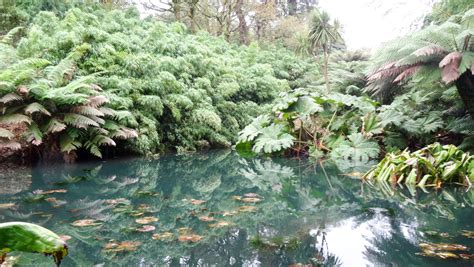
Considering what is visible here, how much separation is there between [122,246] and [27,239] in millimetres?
1445

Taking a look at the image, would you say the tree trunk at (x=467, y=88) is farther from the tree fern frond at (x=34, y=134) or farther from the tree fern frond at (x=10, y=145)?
the tree fern frond at (x=10, y=145)

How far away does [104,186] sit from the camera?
13.0ft

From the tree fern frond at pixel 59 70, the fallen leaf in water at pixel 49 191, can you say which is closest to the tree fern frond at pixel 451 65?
the fallen leaf in water at pixel 49 191

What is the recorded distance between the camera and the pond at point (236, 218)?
1.91 meters

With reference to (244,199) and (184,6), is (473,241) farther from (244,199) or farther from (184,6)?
(184,6)

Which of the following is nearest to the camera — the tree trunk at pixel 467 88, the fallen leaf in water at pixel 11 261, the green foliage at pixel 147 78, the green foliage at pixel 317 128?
the fallen leaf in water at pixel 11 261

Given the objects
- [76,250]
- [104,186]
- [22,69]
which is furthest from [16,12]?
[76,250]

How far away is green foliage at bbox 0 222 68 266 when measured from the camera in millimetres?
677

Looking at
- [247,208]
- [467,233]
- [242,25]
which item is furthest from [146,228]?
[242,25]

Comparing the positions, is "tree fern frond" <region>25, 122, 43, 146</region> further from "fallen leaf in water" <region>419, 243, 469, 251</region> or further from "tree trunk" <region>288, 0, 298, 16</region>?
"tree trunk" <region>288, 0, 298, 16</region>

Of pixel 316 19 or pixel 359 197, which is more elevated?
pixel 316 19

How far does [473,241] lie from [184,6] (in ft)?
46.5

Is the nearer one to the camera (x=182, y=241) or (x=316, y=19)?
(x=182, y=241)

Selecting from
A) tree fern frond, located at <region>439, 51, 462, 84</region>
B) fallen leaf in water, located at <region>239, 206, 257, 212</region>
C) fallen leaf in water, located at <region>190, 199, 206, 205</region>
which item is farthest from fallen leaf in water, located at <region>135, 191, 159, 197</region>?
tree fern frond, located at <region>439, 51, 462, 84</region>
